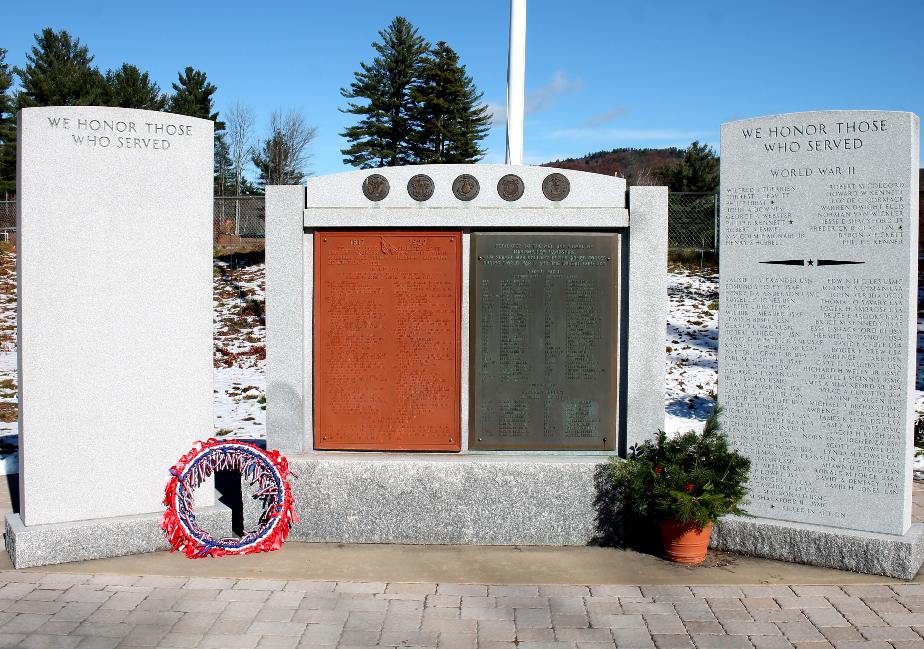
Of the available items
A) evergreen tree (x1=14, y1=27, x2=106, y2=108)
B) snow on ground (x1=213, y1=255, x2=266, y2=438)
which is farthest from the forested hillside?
snow on ground (x1=213, y1=255, x2=266, y2=438)

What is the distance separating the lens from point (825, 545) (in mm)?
Result: 5977

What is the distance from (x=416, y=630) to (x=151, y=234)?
11.1ft

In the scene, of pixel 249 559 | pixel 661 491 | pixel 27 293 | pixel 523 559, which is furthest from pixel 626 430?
pixel 27 293

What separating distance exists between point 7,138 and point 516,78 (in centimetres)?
3950

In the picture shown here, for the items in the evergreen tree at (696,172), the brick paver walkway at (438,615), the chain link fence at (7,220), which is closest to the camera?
the brick paver walkway at (438,615)

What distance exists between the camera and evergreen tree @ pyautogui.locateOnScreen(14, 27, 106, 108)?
130 feet

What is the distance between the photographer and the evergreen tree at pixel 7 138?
3847 centimetres

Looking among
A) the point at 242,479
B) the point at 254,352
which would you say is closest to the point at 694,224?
the point at 254,352

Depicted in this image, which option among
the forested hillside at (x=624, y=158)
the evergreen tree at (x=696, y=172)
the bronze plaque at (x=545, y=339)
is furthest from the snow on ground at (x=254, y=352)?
the forested hillside at (x=624, y=158)

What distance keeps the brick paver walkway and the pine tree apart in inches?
1243

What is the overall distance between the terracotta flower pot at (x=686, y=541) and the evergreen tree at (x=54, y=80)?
125ft

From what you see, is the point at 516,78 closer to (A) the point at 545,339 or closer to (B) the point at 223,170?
(A) the point at 545,339

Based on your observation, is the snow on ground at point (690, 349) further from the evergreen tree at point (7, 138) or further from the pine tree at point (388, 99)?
the evergreen tree at point (7, 138)

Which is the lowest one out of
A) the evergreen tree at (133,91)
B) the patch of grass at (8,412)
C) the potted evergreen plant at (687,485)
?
the patch of grass at (8,412)
